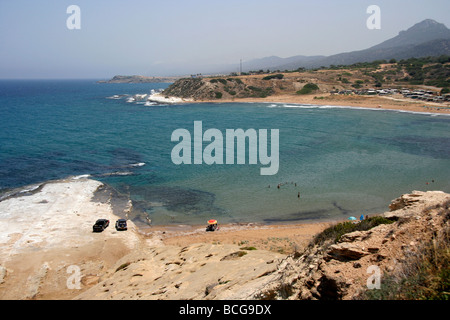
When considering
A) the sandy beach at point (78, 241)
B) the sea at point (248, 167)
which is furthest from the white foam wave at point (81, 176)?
the sandy beach at point (78, 241)

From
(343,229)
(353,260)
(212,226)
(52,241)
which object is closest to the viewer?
(353,260)

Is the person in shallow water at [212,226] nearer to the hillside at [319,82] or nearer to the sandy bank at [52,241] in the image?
the sandy bank at [52,241]

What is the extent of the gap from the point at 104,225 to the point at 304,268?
1880cm

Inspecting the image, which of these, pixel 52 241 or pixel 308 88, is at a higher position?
pixel 308 88

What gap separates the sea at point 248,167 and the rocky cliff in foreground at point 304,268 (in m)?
9.75

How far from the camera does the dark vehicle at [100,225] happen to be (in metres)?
23.5

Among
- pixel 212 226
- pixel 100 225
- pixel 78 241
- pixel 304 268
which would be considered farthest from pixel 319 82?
pixel 304 268

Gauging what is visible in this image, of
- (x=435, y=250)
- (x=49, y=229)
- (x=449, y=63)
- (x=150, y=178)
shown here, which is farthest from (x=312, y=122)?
(x=449, y=63)

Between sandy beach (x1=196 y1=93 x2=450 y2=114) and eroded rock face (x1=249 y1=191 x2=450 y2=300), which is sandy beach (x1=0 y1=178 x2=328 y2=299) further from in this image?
sandy beach (x1=196 y1=93 x2=450 y2=114)

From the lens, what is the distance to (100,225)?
23.7 metres

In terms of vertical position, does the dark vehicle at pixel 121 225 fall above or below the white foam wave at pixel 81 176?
below

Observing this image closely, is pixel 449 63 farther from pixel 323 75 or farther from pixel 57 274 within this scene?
pixel 57 274

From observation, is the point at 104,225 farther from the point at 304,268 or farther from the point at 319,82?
A: the point at 319,82

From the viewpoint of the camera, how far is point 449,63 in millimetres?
113625
